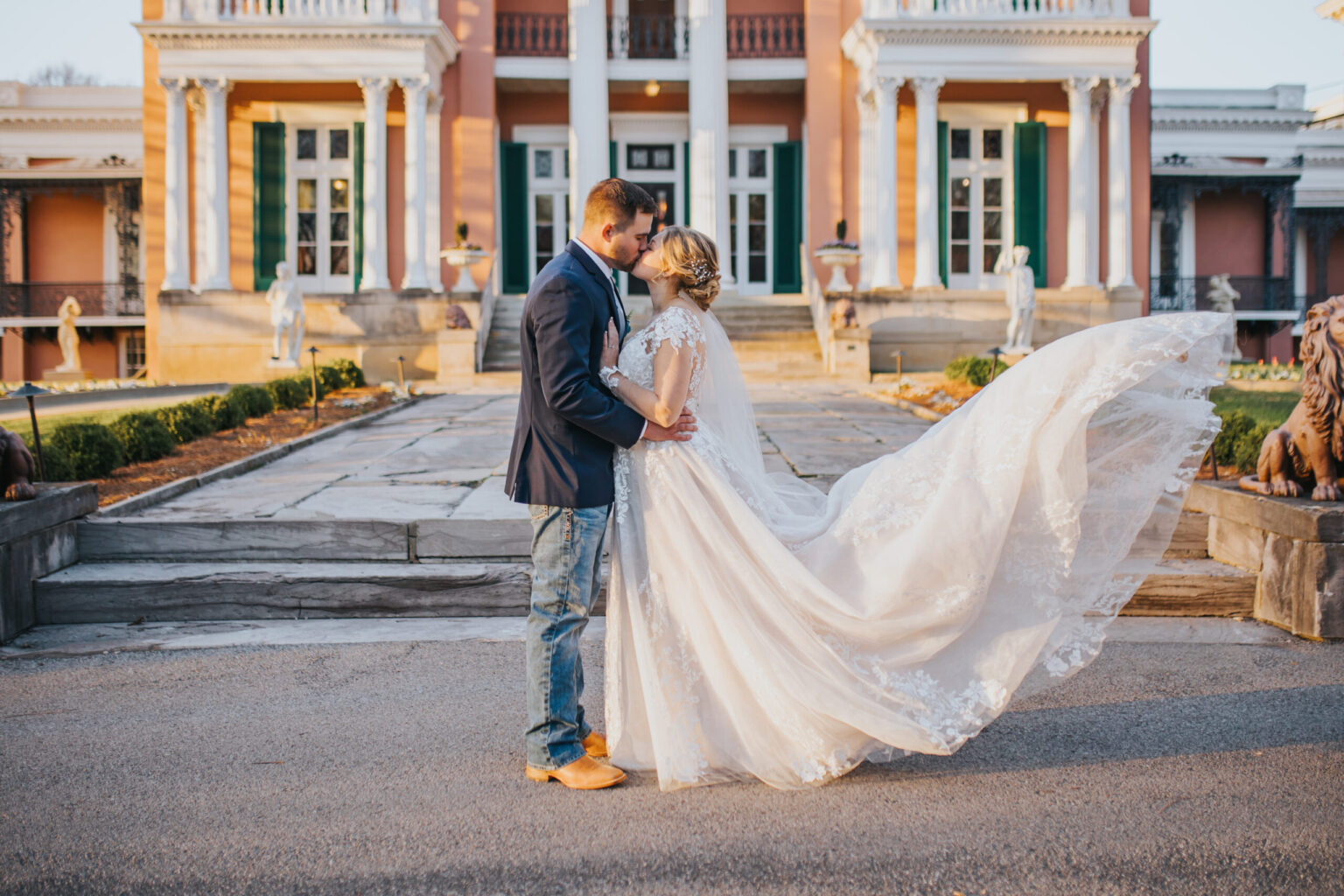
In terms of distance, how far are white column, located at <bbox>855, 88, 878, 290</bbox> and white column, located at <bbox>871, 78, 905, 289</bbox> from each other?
0.29 m

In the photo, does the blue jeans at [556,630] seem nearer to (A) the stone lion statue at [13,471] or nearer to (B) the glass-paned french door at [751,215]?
(A) the stone lion statue at [13,471]

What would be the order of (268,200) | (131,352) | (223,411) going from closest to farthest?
(223,411), (268,200), (131,352)

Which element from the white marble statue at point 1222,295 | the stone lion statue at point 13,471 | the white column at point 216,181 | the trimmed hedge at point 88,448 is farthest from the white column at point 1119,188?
the stone lion statue at point 13,471

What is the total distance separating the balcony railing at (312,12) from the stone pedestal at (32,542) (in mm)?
13595

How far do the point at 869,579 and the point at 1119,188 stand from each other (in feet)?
55.8

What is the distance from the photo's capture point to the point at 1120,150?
17.6 m

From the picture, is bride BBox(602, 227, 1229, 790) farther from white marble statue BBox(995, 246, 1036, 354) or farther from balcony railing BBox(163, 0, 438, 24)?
balcony railing BBox(163, 0, 438, 24)

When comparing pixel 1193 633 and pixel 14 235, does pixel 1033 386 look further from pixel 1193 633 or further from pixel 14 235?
pixel 14 235

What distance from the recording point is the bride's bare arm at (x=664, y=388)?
2877 millimetres

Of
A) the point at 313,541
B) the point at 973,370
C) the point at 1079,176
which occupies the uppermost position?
the point at 1079,176

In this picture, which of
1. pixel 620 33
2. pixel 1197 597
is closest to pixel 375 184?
pixel 620 33

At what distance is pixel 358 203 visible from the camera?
18172mm

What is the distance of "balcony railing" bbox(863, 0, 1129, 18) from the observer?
17.0 meters

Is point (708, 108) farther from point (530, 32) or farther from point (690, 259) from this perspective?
point (690, 259)
